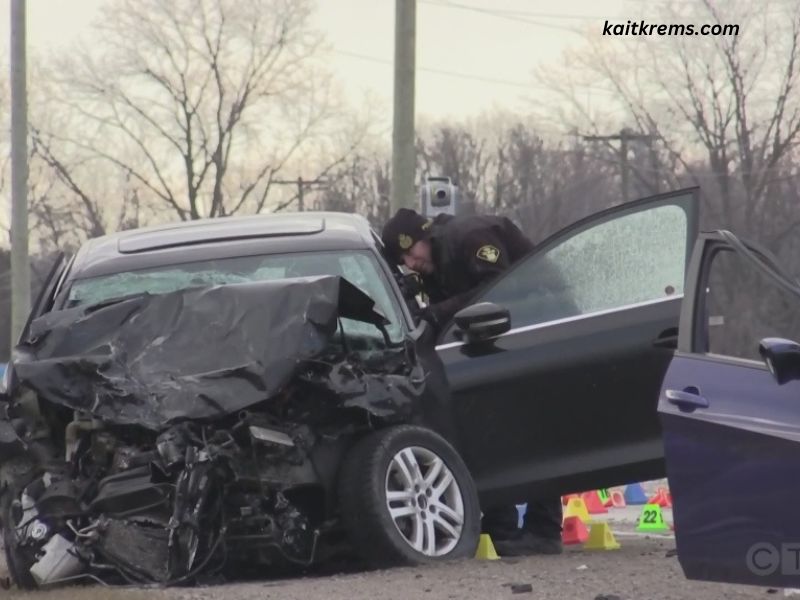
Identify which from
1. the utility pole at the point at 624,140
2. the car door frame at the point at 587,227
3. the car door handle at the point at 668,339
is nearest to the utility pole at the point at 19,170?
the car door frame at the point at 587,227

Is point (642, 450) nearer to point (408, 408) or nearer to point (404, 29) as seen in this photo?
point (408, 408)

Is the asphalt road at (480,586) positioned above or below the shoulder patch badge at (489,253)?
below

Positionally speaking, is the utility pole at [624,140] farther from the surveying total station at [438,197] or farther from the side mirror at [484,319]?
the side mirror at [484,319]

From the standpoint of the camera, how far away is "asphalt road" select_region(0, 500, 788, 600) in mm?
6328

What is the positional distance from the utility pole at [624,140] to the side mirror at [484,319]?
36785mm

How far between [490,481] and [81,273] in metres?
2.30

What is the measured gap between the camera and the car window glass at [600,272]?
8242mm

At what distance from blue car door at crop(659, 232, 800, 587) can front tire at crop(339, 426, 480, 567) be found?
5.67ft

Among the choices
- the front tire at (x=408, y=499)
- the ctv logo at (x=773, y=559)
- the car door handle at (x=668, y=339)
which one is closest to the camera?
the ctv logo at (x=773, y=559)

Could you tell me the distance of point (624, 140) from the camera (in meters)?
47.7

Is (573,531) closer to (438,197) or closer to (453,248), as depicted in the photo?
(453,248)

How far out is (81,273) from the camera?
832 cm

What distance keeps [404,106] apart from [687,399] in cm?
1090

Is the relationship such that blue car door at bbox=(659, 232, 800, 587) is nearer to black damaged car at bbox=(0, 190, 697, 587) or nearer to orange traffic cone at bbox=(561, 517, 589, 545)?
black damaged car at bbox=(0, 190, 697, 587)
